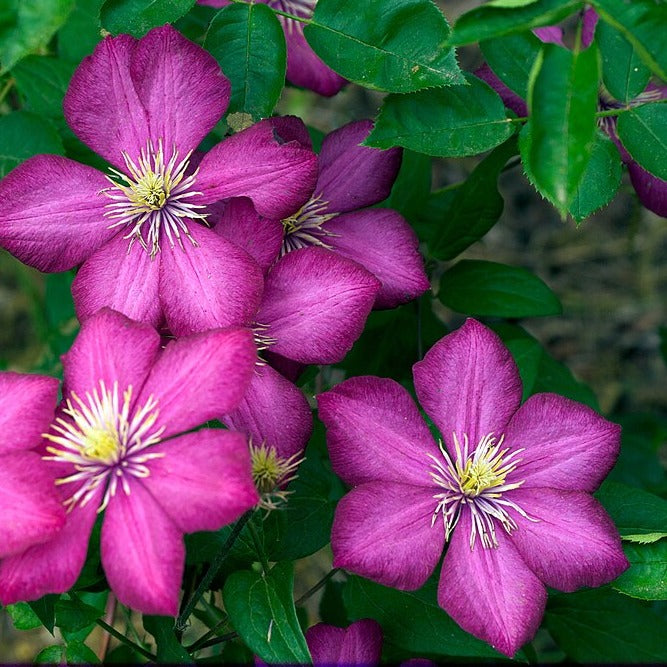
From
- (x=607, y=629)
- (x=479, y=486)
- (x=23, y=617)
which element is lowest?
(x=607, y=629)

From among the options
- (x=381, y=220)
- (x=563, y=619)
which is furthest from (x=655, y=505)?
(x=381, y=220)

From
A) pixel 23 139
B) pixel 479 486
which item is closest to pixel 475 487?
pixel 479 486

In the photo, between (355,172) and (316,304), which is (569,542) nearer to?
(316,304)

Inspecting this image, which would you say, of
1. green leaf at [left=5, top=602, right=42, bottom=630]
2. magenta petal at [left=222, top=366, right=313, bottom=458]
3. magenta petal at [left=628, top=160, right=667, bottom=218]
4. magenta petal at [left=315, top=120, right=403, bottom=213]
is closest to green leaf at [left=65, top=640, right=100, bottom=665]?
green leaf at [left=5, top=602, right=42, bottom=630]

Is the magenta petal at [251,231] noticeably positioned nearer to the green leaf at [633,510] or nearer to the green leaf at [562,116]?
the green leaf at [562,116]

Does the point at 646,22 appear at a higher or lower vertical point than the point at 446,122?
higher

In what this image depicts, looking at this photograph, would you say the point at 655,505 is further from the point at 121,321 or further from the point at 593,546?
the point at 121,321
